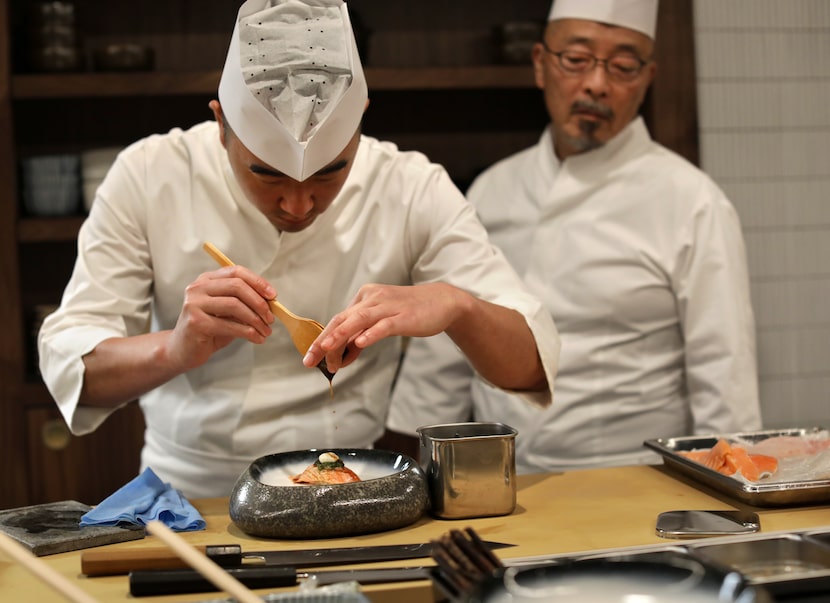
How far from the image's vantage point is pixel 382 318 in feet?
5.40

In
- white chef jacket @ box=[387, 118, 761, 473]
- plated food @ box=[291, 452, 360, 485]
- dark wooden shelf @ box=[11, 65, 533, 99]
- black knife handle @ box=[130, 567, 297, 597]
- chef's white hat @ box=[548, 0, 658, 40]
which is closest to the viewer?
black knife handle @ box=[130, 567, 297, 597]

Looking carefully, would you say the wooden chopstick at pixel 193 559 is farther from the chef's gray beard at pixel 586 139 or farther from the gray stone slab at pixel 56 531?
the chef's gray beard at pixel 586 139

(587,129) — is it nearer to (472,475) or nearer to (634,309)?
(634,309)

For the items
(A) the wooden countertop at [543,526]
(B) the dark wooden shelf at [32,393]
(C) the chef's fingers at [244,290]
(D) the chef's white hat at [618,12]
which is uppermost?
(D) the chef's white hat at [618,12]

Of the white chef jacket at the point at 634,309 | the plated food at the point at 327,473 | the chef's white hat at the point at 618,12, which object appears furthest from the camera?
the chef's white hat at the point at 618,12

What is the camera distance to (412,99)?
375 centimetres

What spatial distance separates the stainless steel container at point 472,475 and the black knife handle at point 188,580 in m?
0.34

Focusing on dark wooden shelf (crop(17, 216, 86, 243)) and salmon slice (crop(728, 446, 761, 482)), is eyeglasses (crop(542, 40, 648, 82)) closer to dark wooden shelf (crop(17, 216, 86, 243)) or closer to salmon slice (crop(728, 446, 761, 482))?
salmon slice (crop(728, 446, 761, 482))

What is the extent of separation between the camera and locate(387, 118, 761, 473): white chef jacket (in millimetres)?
2576

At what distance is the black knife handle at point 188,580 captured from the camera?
1.24m

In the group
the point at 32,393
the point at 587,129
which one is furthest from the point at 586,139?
the point at 32,393

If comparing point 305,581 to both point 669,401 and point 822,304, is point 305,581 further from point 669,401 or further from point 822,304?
point 822,304

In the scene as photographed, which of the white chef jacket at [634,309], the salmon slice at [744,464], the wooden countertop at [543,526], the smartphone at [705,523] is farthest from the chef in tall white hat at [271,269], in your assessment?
the white chef jacket at [634,309]

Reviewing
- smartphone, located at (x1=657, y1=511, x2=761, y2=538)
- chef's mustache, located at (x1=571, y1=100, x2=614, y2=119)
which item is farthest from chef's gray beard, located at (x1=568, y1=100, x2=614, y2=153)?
smartphone, located at (x1=657, y1=511, x2=761, y2=538)
